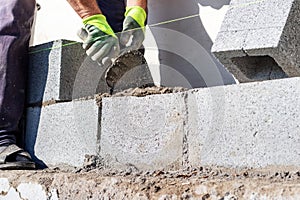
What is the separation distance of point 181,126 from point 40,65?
1116mm

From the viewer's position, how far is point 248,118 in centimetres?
196

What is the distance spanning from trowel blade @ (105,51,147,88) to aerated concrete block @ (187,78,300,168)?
643 mm

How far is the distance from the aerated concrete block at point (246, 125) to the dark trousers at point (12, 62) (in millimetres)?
1130

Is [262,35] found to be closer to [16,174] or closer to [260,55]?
[260,55]

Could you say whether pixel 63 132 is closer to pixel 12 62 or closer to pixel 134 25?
pixel 12 62

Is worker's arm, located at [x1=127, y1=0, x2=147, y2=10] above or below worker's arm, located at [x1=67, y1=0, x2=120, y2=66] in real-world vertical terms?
above

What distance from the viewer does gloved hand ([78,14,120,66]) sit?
2.83 m

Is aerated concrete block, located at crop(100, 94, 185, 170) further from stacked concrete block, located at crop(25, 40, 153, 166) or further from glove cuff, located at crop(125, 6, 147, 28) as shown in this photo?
glove cuff, located at crop(125, 6, 147, 28)

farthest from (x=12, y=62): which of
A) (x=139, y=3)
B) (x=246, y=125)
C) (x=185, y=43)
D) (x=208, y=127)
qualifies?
(x=246, y=125)

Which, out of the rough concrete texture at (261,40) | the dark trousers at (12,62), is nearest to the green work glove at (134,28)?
the dark trousers at (12,62)

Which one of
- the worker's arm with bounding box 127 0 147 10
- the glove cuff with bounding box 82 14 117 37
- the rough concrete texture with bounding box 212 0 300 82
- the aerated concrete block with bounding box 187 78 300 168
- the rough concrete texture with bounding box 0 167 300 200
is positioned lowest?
the rough concrete texture with bounding box 0 167 300 200

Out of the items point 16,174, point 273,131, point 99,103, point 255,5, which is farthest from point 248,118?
point 16,174

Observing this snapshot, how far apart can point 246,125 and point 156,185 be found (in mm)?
358

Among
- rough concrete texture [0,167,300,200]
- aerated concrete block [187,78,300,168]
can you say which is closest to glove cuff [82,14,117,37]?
rough concrete texture [0,167,300,200]
